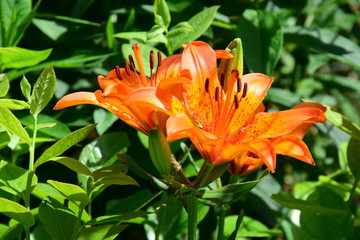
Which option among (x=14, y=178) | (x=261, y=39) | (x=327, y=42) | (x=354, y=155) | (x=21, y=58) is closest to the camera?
(x=14, y=178)

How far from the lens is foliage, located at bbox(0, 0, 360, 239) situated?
0.78m

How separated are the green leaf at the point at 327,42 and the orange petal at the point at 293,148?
0.57 m

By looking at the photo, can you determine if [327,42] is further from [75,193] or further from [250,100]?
[75,193]

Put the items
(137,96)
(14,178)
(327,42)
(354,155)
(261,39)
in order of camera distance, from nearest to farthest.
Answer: (137,96)
(14,178)
(354,155)
(261,39)
(327,42)

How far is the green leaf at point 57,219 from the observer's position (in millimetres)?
793

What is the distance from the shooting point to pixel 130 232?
4.65 feet

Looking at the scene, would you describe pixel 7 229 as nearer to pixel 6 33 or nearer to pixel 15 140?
pixel 15 140

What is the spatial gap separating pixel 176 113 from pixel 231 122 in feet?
0.35

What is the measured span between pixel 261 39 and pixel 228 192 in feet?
1.78

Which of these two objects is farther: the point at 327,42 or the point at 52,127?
the point at 327,42

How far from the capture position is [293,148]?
0.76 m

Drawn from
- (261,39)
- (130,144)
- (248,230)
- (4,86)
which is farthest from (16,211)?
(261,39)

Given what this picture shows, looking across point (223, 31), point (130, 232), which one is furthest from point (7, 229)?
point (223, 31)

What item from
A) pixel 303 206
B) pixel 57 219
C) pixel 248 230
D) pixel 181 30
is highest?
pixel 181 30
